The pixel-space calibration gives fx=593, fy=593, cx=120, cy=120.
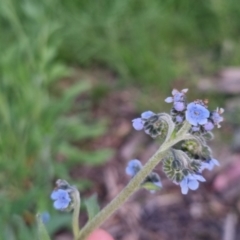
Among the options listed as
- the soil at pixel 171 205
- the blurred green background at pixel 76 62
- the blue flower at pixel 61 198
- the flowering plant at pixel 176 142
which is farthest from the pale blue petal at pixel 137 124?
the soil at pixel 171 205

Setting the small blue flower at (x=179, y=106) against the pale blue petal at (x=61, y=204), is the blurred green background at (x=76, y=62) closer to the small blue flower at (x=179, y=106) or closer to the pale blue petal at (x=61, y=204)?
the pale blue petal at (x=61, y=204)

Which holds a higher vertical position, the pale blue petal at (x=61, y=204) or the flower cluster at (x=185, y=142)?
the flower cluster at (x=185, y=142)

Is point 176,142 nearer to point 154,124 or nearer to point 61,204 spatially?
point 154,124

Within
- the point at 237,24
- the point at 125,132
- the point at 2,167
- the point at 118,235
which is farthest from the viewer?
the point at 237,24

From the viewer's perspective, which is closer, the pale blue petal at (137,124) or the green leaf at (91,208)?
the pale blue petal at (137,124)

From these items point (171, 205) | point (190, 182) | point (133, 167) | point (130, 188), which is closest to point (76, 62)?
point (171, 205)

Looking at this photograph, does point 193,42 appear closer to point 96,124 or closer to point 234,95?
point 234,95

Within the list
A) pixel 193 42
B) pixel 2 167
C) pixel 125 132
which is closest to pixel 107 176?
pixel 125 132

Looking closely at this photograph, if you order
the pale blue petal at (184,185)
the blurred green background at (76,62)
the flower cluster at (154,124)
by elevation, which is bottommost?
the pale blue petal at (184,185)
